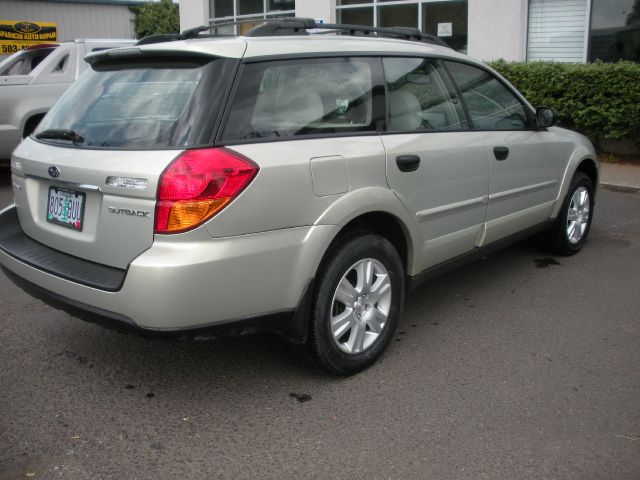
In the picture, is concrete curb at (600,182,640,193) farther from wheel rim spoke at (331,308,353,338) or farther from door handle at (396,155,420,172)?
wheel rim spoke at (331,308,353,338)

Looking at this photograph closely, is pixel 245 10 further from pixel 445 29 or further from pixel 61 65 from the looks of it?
pixel 61 65

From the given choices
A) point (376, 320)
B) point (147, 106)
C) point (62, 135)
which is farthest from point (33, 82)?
point (376, 320)

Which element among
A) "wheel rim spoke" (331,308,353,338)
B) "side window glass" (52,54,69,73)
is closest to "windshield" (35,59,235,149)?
"wheel rim spoke" (331,308,353,338)

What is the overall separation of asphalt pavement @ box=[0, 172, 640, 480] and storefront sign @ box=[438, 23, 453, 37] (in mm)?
9370

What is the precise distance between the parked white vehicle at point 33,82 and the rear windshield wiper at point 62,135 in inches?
→ 228

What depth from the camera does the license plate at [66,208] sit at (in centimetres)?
326

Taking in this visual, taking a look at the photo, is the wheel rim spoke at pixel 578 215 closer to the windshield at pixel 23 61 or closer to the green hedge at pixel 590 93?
the green hedge at pixel 590 93

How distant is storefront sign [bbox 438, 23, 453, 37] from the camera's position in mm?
13127

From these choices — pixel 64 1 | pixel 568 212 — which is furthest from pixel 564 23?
pixel 64 1

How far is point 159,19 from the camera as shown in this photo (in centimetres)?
2677

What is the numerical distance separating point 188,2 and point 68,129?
15598 mm

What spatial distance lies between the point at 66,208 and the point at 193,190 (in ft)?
2.68

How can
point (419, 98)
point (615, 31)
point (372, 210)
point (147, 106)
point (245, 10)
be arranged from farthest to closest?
point (245, 10) < point (615, 31) < point (419, 98) < point (372, 210) < point (147, 106)

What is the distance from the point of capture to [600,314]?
4.58 m
